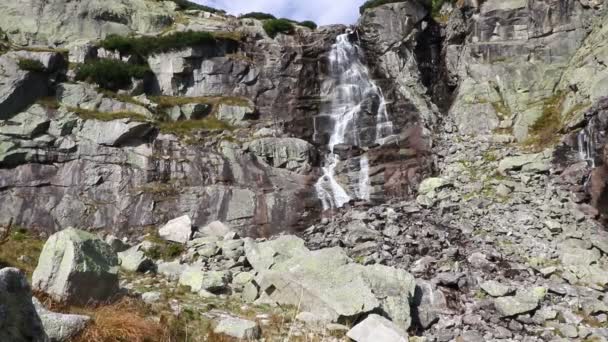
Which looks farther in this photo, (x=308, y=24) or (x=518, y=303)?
(x=308, y=24)

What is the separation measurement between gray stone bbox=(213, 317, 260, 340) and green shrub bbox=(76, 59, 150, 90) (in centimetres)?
3052

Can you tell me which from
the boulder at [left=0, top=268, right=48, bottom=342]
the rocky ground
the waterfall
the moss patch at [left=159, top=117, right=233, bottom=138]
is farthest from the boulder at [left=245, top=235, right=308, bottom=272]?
the waterfall

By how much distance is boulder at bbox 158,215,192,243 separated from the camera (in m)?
21.3

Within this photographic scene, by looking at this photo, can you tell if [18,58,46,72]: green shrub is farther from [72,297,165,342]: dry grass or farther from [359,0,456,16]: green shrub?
[72,297,165,342]: dry grass

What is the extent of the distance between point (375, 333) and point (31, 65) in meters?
31.9

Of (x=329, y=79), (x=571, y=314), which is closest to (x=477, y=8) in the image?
(x=329, y=79)

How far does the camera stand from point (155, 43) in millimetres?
38000

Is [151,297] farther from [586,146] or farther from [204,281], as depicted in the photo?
[586,146]

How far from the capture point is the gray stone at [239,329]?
702cm

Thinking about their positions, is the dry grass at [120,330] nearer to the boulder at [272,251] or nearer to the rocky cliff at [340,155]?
the rocky cliff at [340,155]

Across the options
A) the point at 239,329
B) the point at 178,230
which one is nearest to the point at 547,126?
the point at 178,230

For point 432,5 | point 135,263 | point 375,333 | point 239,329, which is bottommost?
point 135,263

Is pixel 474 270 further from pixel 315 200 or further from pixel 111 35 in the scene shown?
pixel 111 35

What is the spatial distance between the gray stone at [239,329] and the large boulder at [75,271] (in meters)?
2.34
